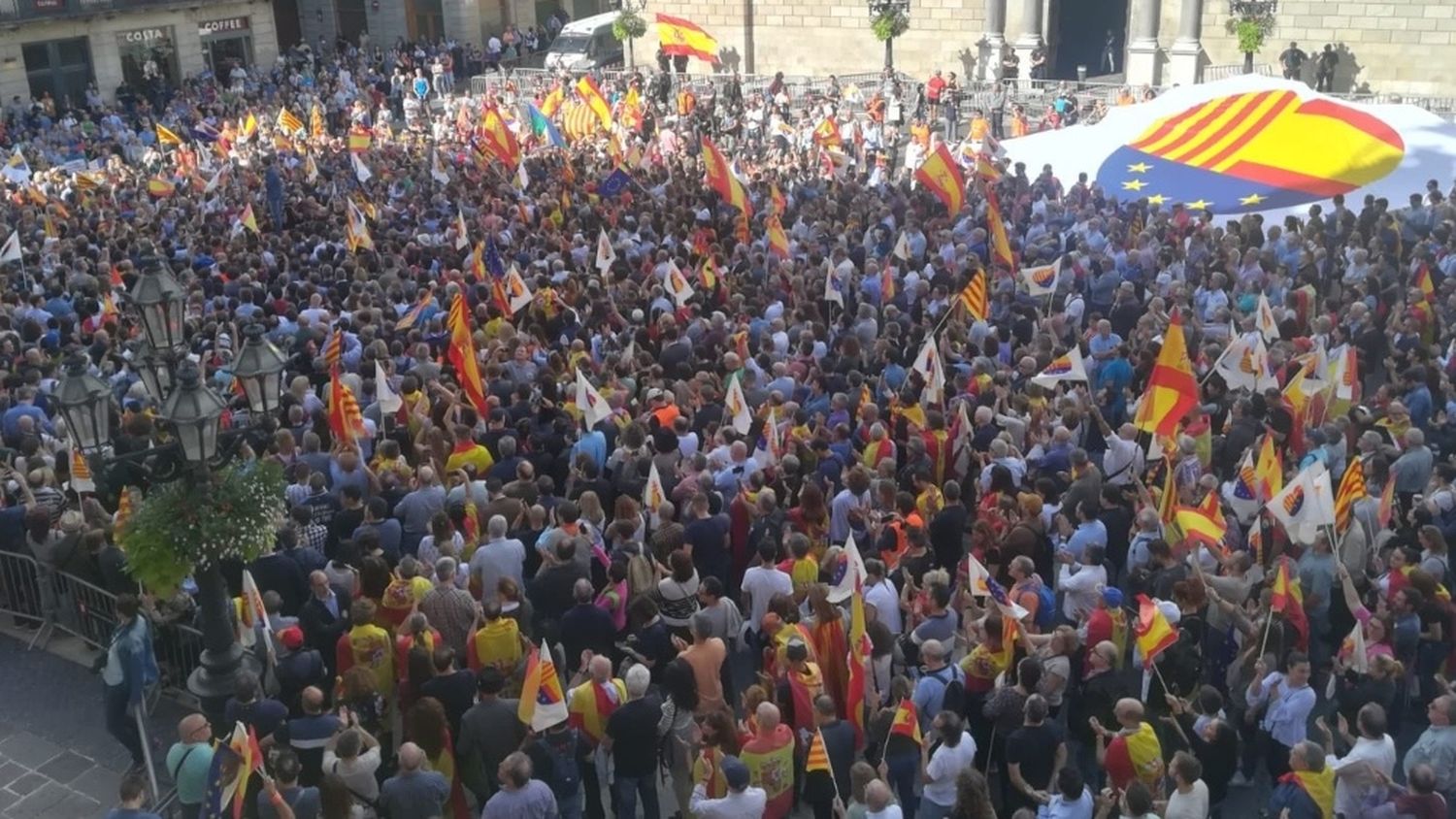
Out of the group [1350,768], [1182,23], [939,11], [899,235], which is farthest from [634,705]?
[939,11]

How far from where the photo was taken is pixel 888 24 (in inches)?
1420

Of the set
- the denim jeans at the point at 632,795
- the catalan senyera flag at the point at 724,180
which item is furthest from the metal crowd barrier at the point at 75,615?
the catalan senyera flag at the point at 724,180

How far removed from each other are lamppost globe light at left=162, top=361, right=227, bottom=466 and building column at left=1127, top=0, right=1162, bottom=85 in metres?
29.8

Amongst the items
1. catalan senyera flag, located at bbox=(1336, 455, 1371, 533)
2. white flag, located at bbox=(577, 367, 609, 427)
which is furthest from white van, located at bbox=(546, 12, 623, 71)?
catalan senyera flag, located at bbox=(1336, 455, 1371, 533)

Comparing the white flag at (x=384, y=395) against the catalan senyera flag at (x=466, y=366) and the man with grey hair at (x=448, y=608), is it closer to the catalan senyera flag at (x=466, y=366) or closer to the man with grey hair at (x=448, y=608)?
the catalan senyera flag at (x=466, y=366)

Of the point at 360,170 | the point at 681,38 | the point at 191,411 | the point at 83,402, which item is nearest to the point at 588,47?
the point at 681,38

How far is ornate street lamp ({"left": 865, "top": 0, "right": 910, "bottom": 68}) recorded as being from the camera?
36.1m

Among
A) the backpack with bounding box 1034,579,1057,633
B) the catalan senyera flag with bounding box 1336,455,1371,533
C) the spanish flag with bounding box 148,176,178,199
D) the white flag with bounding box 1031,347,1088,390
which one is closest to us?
the backpack with bounding box 1034,579,1057,633

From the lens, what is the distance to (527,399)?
1322 centimetres

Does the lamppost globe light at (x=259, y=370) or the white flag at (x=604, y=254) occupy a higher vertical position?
the lamppost globe light at (x=259, y=370)

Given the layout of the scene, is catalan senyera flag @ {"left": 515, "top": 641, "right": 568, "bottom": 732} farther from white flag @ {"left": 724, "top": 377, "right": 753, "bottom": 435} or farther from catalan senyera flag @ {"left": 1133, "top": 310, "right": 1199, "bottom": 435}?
catalan senyera flag @ {"left": 1133, "top": 310, "right": 1199, "bottom": 435}

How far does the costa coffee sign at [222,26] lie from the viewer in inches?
1821

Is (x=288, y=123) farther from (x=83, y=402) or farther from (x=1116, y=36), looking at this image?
(x=1116, y=36)

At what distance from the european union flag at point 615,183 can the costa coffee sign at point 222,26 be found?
29.5 m
